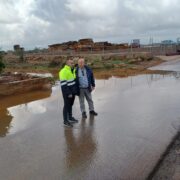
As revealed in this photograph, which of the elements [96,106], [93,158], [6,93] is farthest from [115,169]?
[6,93]

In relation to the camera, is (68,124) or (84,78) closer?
(68,124)

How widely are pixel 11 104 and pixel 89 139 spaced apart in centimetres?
532

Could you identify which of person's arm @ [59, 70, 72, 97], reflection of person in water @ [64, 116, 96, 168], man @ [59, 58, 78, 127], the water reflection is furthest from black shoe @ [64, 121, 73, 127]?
the water reflection

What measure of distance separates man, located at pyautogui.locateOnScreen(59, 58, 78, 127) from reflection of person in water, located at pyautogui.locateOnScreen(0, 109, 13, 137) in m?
1.43

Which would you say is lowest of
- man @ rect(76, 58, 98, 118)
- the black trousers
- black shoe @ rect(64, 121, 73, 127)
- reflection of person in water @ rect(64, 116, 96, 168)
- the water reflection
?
the water reflection

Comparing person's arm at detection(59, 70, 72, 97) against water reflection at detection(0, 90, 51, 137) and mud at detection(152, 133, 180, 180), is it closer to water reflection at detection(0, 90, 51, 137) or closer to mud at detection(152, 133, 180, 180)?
water reflection at detection(0, 90, 51, 137)

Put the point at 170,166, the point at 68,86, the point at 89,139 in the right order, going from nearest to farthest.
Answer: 1. the point at 170,166
2. the point at 89,139
3. the point at 68,86

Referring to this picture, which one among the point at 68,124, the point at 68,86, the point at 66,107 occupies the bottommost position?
the point at 68,124

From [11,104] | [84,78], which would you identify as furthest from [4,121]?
[11,104]

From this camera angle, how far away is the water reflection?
25.6 feet

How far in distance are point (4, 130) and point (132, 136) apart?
3.04m

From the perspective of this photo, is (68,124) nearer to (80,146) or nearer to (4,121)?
(80,146)

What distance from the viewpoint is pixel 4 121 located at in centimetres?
840

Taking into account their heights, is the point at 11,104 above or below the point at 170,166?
below
